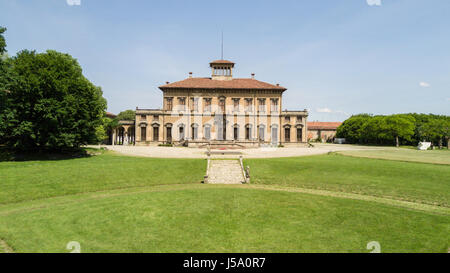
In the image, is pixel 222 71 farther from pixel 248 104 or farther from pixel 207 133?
pixel 207 133

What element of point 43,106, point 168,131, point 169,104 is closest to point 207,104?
point 169,104

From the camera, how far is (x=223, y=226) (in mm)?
8398

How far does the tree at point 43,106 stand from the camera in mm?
23391

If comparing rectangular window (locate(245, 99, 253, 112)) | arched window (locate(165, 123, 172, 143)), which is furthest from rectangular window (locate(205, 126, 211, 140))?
rectangular window (locate(245, 99, 253, 112))

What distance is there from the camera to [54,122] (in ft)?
77.7

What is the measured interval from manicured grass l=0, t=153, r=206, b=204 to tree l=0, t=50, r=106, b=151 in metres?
3.88

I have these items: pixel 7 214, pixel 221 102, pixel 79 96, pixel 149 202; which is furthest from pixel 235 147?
pixel 7 214

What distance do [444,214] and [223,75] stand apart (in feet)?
155

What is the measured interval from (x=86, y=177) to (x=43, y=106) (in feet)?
41.8

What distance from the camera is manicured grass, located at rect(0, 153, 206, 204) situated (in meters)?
14.2

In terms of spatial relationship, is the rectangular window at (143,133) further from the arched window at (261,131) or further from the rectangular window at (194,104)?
the arched window at (261,131)

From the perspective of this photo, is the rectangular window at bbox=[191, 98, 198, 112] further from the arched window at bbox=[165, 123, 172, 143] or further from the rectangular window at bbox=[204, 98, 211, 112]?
the arched window at bbox=[165, 123, 172, 143]

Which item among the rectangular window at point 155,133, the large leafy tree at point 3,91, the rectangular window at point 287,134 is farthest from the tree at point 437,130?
the large leafy tree at point 3,91

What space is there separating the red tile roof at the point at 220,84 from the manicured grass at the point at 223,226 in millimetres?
39040
